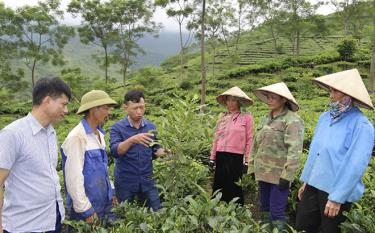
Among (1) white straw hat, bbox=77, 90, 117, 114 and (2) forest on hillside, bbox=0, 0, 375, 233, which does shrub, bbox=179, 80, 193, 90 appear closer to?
(2) forest on hillside, bbox=0, 0, 375, 233

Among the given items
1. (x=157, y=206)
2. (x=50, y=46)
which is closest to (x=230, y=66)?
(x=50, y=46)

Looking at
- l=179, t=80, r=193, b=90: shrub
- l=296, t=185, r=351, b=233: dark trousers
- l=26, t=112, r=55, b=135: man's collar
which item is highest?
l=26, t=112, r=55, b=135: man's collar

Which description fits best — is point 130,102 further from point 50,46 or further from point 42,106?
point 50,46

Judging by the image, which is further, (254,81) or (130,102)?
(254,81)

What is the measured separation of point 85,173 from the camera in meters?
2.82

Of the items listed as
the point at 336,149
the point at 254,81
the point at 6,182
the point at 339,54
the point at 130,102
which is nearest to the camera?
the point at 6,182

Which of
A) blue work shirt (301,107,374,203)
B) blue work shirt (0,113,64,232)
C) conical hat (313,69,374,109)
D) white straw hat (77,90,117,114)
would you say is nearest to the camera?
blue work shirt (0,113,64,232)

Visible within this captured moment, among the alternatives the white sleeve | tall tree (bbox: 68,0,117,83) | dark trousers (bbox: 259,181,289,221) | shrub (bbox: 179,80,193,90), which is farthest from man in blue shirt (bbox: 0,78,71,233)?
tall tree (bbox: 68,0,117,83)

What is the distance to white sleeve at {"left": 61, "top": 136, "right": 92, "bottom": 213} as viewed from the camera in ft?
8.64

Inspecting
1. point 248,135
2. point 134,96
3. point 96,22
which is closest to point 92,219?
point 134,96

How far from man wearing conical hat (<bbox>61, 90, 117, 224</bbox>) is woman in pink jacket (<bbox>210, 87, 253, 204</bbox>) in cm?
152

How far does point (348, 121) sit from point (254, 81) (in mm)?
19315

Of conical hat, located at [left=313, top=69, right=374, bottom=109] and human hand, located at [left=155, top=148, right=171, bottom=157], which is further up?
conical hat, located at [left=313, top=69, right=374, bottom=109]

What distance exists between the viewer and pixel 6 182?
2.22 m
